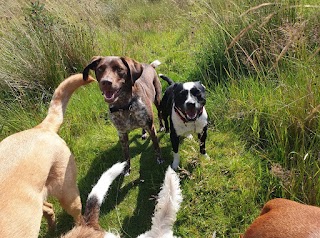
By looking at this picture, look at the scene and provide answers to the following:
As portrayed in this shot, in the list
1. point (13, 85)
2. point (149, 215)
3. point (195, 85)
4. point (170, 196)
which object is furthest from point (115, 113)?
point (13, 85)

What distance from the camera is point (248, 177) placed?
10.7 ft

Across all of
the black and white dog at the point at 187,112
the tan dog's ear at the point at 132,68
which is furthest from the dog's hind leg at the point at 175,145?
the tan dog's ear at the point at 132,68

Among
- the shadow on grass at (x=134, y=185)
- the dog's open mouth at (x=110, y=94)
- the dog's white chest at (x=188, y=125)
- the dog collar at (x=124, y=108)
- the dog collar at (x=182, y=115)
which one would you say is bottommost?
the shadow on grass at (x=134, y=185)

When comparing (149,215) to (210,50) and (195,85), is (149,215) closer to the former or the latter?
(195,85)

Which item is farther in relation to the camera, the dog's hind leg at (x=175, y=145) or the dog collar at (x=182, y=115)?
the dog's hind leg at (x=175, y=145)

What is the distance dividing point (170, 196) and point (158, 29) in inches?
226

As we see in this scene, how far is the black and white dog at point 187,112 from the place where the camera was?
3348mm

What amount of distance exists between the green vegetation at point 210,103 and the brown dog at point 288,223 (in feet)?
2.18

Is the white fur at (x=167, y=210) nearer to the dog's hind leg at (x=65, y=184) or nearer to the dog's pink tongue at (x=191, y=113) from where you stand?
the dog's hind leg at (x=65, y=184)

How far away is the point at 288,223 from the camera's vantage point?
6.42ft

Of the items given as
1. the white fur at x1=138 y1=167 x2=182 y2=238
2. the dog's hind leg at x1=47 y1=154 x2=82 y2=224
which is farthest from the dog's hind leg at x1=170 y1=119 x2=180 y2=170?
the white fur at x1=138 y1=167 x2=182 y2=238

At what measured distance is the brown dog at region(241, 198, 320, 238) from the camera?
1.87 m

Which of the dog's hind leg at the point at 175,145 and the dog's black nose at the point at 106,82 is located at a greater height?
the dog's black nose at the point at 106,82

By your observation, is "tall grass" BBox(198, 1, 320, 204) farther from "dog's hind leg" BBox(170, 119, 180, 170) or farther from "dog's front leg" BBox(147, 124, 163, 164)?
"dog's front leg" BBox(147, 124, 163, 164)
